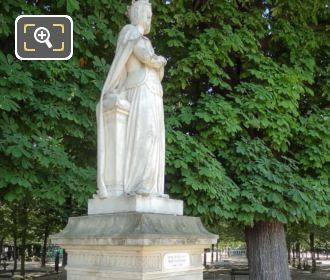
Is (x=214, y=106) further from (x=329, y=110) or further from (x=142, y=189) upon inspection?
(x=142, y=189)

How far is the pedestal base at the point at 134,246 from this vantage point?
4.78 m

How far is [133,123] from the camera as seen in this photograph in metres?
5.46

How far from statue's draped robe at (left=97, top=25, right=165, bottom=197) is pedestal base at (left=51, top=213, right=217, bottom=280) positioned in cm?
40

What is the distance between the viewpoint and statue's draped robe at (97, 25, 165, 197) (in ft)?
17.6

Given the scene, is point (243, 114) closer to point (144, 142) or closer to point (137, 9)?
point (137, 9)

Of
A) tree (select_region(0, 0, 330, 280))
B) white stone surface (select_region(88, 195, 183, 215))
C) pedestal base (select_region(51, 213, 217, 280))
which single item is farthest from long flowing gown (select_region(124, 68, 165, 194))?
tree (select_region(0, 0, 330, 280))

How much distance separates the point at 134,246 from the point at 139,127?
1.37 metres

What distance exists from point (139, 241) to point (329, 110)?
7657 mm

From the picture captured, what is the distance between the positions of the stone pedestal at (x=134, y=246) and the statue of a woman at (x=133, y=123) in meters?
0.37

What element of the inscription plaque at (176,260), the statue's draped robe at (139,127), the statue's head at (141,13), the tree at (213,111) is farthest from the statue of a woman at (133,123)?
the tree at (213,111)

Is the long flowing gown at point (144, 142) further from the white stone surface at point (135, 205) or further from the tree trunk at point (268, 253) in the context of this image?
the tree trunk at point (268, 253)

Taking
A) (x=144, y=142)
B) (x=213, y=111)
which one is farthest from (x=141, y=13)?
(x=213, y=111)

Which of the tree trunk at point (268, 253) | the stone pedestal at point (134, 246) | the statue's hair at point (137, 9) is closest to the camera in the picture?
the stone pedestal at point (134, 246)

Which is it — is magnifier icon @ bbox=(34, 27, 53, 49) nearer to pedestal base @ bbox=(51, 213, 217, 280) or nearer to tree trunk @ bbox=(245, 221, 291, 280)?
pedestal base @ bbox=(51, 213, 217, 280)
